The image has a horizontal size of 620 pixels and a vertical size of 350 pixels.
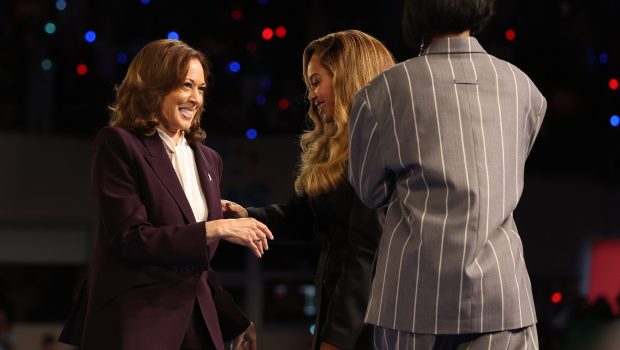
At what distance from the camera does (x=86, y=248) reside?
9711 mm

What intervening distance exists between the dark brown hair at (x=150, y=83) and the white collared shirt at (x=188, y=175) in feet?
0.19

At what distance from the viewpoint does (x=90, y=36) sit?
27.0 feet

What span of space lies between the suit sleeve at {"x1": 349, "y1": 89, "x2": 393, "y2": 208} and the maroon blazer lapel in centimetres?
56

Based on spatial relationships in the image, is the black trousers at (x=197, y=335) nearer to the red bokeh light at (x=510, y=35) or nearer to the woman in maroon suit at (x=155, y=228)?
the woman in maroon suit at (x=155, y=228)

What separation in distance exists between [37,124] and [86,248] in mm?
1237

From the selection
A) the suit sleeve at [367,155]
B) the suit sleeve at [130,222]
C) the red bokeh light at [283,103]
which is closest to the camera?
the suit sleeve at [367,155]

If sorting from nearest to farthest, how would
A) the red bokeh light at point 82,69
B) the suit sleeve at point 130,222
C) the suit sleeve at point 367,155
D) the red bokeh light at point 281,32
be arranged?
the suit sleeve at point 367,155 → the suit sleeve at point 130,222 → the red bokeh light at point 82,69 → the red bokeh light at point 281,32

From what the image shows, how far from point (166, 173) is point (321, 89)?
0.47 meters

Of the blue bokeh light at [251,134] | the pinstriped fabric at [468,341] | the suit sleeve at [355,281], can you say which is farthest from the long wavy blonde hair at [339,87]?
the blue bokeh light at [251,134]

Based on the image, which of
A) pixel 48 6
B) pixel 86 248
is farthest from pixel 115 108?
pixel 86 248

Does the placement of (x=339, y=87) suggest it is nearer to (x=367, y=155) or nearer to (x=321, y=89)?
(x=321, y=89)

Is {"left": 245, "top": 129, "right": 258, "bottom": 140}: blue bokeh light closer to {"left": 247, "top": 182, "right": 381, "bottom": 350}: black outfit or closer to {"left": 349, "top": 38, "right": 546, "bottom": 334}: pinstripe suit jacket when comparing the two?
{"left": 247, "top": 182, "right": 381, "bottom": 350}: black outfit

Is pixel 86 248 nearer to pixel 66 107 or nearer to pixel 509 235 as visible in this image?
pixel 66 107

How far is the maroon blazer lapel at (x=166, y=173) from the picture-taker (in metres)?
2.52
